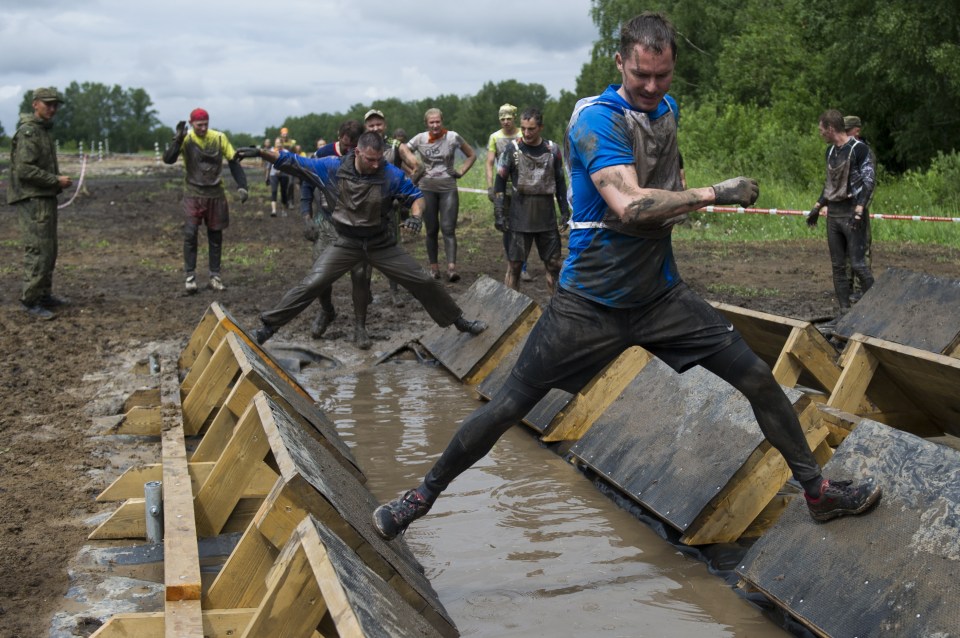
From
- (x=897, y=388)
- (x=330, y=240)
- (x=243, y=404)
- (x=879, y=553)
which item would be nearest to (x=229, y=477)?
(x=243, y=404)

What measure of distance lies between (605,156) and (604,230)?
0.32m

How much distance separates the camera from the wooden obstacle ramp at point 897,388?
5746mm

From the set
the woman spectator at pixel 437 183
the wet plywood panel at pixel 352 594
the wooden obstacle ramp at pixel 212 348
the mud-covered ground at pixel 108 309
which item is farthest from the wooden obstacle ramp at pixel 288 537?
the woman spectator at pixel 437 183

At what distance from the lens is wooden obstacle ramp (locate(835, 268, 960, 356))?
7289 millimetres

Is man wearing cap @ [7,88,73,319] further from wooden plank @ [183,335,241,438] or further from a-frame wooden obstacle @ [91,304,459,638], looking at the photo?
a-frame wooden obstacle @ [91,304,459,638]

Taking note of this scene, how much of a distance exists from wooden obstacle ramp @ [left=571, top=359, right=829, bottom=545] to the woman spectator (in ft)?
24.3

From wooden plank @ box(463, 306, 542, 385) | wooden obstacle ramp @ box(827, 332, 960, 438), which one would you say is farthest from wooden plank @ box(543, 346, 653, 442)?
wooden plank @ box(463, 306, 542, 385)

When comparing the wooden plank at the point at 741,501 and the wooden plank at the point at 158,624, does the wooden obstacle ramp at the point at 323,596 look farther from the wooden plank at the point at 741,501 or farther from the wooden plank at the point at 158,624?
the wooden plank at the point at 741,501

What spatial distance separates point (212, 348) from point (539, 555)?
357 centimetres

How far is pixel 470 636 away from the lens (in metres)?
4.27

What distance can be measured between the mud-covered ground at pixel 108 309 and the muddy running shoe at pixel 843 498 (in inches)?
118

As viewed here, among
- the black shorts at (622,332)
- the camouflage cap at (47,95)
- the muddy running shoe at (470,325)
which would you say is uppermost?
the camouflage cap at (47,95)

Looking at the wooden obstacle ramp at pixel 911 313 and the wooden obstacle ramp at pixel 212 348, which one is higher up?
the wooden obstacle ramp at pixel 911 313

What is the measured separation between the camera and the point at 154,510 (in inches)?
198
